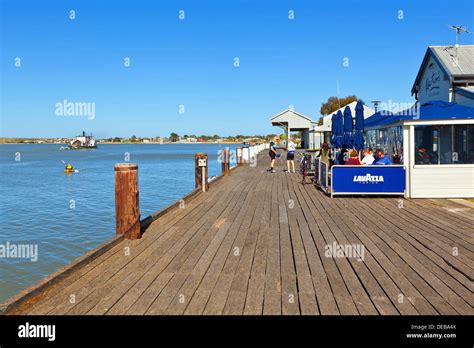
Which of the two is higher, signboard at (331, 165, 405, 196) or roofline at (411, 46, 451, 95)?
roofline at (411, 46, 451, 95)

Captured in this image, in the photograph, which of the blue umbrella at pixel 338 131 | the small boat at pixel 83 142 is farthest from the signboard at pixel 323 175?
the small boat at pixel 83 142

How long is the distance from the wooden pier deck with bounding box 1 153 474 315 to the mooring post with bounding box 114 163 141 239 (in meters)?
0.22

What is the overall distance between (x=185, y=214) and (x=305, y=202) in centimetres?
343

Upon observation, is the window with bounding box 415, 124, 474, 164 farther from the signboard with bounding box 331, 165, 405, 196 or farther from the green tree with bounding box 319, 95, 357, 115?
the green tree with bounding box 319, 95, 357, 115

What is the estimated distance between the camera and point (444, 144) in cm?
1106

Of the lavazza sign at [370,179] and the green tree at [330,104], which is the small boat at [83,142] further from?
the lavazza sign at [370,179]

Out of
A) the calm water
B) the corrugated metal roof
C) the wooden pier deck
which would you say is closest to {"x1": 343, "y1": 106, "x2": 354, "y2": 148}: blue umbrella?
the wooden pier deck

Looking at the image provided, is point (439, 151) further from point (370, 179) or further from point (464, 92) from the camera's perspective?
point (464, 92)

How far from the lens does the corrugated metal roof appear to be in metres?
19.5

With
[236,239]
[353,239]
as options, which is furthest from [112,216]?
[353,239]

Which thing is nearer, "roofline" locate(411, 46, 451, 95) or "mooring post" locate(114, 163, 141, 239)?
"mooring post" locate(114, 163, 141, 239)

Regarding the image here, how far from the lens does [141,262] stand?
5.52 m
